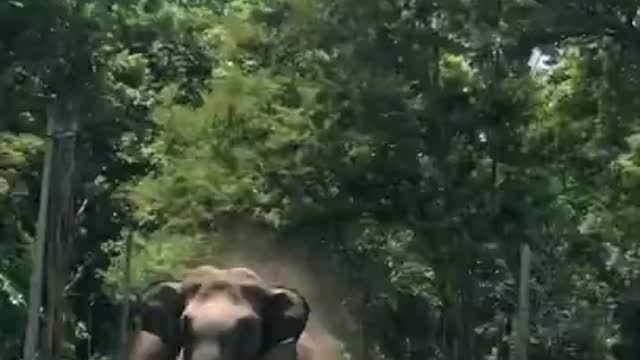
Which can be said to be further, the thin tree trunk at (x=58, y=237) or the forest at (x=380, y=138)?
the thin tree trunk at (x=58, y=237)

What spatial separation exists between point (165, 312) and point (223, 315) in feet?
3.49

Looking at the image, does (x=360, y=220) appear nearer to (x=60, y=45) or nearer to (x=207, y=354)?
(x=60, y=45)

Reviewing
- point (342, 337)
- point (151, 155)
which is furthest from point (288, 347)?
point (151, 155)

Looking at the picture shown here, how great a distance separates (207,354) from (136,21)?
60.7ft

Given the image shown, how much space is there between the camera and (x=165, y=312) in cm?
1814

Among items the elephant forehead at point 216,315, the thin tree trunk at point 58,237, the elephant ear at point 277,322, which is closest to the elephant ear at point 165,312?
the elephant forehead at point 216,315

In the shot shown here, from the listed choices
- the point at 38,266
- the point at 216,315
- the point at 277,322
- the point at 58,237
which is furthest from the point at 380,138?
the point at 216,315

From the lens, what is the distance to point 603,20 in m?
24.7

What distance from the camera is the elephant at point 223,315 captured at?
17.3 m

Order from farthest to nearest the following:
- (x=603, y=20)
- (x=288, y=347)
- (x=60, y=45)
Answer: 1. (x=60, y=45)
2. (x=603, y=20)
3. (x=288, y=347)

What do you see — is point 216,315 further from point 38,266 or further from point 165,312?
point 38,266

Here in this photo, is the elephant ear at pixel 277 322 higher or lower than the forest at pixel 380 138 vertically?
lower

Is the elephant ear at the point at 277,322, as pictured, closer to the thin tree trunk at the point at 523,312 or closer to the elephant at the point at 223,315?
the elephant at the point at 223,315

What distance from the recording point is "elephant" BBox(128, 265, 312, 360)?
17.3m
